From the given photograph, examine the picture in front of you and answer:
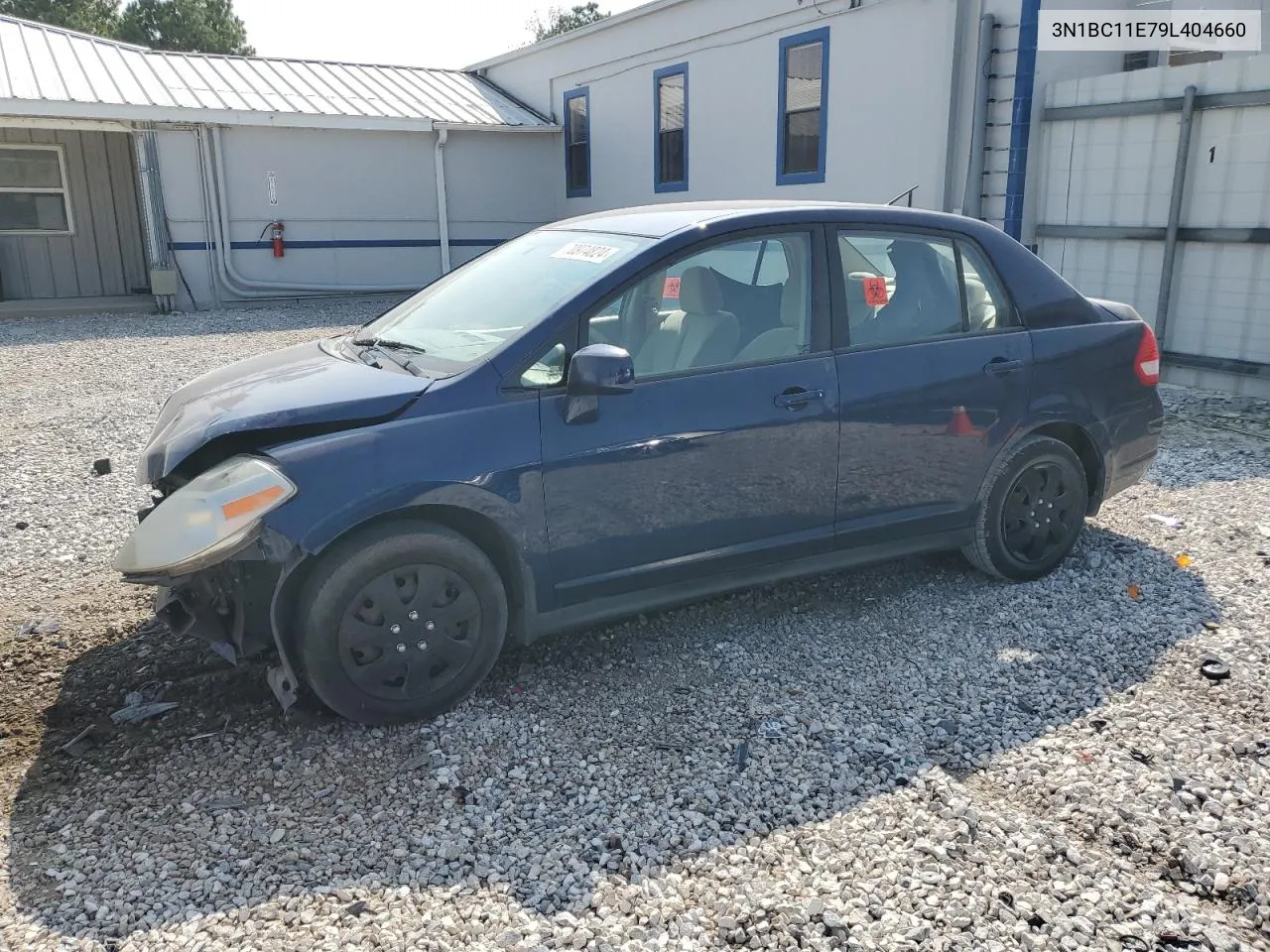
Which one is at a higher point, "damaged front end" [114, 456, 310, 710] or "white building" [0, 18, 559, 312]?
"white building" [0, 18, 559, 312]

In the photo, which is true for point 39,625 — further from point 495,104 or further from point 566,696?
point 495,104

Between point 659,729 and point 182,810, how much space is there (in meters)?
1.53

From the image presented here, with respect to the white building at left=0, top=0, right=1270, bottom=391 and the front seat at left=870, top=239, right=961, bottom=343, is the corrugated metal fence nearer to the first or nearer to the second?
the white building at left=0, top=0, right=1270, bottom=391

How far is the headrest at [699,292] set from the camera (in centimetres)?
396

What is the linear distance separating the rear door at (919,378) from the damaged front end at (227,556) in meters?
2.21

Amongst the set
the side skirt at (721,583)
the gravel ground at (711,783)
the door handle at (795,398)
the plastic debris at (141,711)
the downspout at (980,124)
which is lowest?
the gravel ground at (711,783)

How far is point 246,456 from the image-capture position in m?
3.39

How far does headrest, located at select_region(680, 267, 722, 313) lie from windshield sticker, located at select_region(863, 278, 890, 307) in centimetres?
68

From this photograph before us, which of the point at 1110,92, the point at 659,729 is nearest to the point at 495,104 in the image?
the point at 1110,92

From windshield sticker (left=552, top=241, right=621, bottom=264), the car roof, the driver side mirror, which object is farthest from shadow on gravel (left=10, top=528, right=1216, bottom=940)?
the car roof

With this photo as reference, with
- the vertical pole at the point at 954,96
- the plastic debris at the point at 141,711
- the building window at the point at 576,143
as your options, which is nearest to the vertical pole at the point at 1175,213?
the vertical pole at the point at 954,96

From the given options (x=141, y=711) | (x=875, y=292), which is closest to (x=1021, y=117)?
(x=875, y=292)

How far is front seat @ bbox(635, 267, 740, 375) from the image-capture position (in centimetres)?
385

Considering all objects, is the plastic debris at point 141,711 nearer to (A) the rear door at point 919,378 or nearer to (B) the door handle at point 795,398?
(B) the door handle at point 795,398
